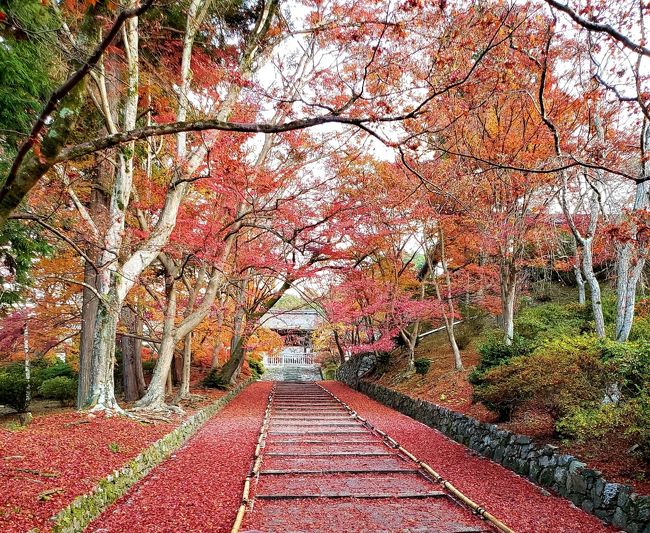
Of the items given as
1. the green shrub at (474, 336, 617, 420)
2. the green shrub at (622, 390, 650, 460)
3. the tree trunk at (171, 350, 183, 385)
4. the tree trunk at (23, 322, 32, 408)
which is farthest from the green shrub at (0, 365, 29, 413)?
the green shrub at (622, 390, 650, 460)

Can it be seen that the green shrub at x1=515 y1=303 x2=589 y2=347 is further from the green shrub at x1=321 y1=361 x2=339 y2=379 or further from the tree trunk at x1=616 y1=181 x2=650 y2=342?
the green shrub at x1=321 y1=361 x2=339 y2=379

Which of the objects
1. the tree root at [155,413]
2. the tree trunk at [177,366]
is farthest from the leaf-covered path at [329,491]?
the tree trunk at [177,366]

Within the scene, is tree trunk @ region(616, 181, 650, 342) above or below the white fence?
above

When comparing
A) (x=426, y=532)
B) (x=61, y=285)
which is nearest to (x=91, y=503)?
(x=426, y=532)

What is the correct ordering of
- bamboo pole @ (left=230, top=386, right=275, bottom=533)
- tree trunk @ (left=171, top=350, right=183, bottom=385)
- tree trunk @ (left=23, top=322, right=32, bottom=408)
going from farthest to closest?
1. tree trunk @ (left=171, top=350, right=183, bottom=385)
2. tree trunk @ (left=23, top=322, right=32, bottom=408)
3. bamboo pole @ (left=230, top=386, right=275, bottom=533)

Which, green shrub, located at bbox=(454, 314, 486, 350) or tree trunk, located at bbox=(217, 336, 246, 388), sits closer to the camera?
tree trunk, located at bbox=(217, 336, 246, 388)

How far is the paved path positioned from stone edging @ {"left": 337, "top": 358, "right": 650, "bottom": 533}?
4.70 feet

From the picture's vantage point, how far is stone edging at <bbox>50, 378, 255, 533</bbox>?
395 cm

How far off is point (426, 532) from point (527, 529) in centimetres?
108

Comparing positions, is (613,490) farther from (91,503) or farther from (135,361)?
(135,361)

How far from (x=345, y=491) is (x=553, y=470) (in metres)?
2.74

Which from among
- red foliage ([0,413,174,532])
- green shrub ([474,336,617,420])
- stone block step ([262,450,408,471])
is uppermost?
green shrub ([474,336,617,420])

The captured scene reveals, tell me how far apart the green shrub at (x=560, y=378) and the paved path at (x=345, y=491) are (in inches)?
77.3

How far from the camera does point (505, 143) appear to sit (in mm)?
9750
